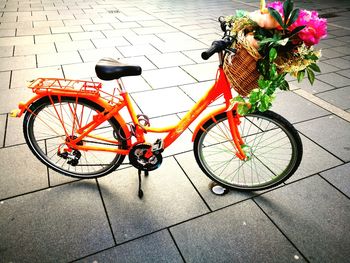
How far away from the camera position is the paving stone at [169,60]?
443cm

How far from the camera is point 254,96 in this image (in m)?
1.43

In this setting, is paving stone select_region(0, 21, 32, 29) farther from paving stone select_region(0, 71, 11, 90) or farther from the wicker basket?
→ the wicker basket

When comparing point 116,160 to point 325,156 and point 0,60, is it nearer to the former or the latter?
point 325,156

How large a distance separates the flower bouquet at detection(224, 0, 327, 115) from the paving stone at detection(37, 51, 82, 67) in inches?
147

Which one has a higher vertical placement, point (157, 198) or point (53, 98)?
point (53, 98)

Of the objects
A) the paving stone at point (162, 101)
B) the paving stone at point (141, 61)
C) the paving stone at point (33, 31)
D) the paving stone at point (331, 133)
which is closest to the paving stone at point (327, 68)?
the paving stone at point (331, 133)

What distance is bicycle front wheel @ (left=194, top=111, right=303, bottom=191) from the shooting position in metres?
2.05

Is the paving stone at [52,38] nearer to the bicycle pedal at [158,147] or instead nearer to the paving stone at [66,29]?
the paving stone at [66,29]

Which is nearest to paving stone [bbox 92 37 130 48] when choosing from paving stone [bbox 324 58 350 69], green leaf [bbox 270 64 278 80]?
paving stone [bbox 324 58 350 69]

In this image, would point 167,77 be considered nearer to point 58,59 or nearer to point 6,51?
point 58,59

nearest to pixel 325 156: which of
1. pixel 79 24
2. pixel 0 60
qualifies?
pixel 0 60

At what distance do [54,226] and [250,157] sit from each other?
5.66ft

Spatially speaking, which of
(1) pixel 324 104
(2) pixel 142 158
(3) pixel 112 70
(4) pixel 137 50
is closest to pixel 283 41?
(3) pixel 112 70

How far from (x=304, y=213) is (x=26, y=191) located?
2.46m
